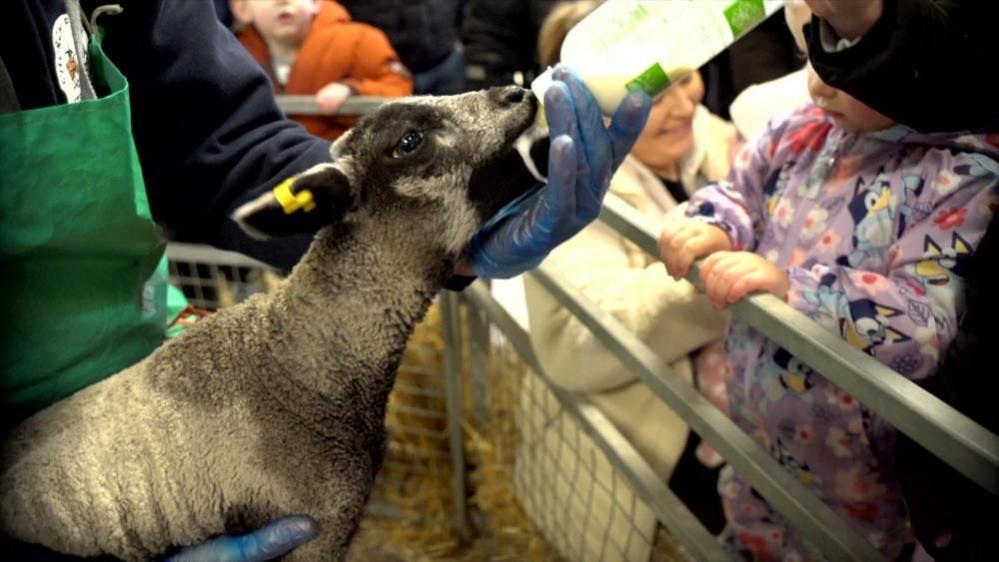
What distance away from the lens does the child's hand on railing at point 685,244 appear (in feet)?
3.70

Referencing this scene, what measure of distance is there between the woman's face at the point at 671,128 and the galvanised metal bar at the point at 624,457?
0.46m

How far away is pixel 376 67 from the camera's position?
2607mm

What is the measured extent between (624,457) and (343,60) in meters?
1.66

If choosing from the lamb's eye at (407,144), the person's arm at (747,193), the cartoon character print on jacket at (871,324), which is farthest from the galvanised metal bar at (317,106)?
the cartoon character print on jacket at (871,324)

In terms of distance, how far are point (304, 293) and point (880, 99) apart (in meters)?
0.71

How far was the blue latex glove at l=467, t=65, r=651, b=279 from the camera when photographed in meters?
0.91

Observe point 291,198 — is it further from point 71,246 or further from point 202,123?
point 202,123

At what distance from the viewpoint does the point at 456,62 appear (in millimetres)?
3031

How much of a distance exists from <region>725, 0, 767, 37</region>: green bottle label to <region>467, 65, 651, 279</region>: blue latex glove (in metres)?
0.13

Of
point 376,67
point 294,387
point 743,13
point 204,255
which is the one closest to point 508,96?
point 743,13

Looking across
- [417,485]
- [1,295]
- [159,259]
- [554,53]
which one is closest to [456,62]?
[554,53]

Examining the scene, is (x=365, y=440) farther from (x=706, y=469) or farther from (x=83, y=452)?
(x=706, y=469)

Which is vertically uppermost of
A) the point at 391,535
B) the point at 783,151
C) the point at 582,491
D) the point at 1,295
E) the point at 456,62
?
the point at 1,295

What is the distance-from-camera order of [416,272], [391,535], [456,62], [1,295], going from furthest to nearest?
[456,62] < [391,535] < [416,272] < [1,295]
